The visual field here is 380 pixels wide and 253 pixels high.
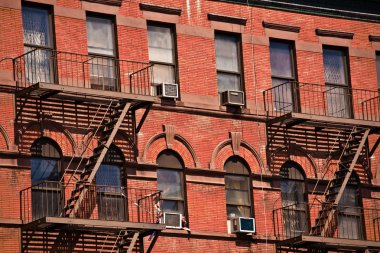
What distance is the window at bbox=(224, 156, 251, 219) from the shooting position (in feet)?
147

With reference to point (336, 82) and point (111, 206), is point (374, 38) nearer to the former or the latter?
point (336, 82)

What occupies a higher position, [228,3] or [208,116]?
[228,3]

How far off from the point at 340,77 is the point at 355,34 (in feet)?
4.65

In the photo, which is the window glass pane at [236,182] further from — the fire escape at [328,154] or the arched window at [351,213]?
the arched window at [351,213]

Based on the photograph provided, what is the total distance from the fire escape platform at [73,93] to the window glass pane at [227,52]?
3.64m

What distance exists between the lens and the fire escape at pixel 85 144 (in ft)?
134

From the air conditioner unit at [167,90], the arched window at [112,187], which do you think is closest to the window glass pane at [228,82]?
the air conditioner unit at [167,90]

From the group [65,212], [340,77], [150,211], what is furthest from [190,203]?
[340,77]

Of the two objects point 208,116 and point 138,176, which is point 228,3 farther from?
point 138,176

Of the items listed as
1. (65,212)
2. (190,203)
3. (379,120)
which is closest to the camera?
(65,212)

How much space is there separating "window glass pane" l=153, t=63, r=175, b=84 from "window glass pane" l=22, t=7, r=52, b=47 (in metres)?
3.36

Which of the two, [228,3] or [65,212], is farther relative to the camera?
[228,3]

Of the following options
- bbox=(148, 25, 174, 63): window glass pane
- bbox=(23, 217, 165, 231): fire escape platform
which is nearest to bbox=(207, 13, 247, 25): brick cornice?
bbox=(148, 25, 174, 63): window glass pane

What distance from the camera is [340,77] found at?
48.2 metres
